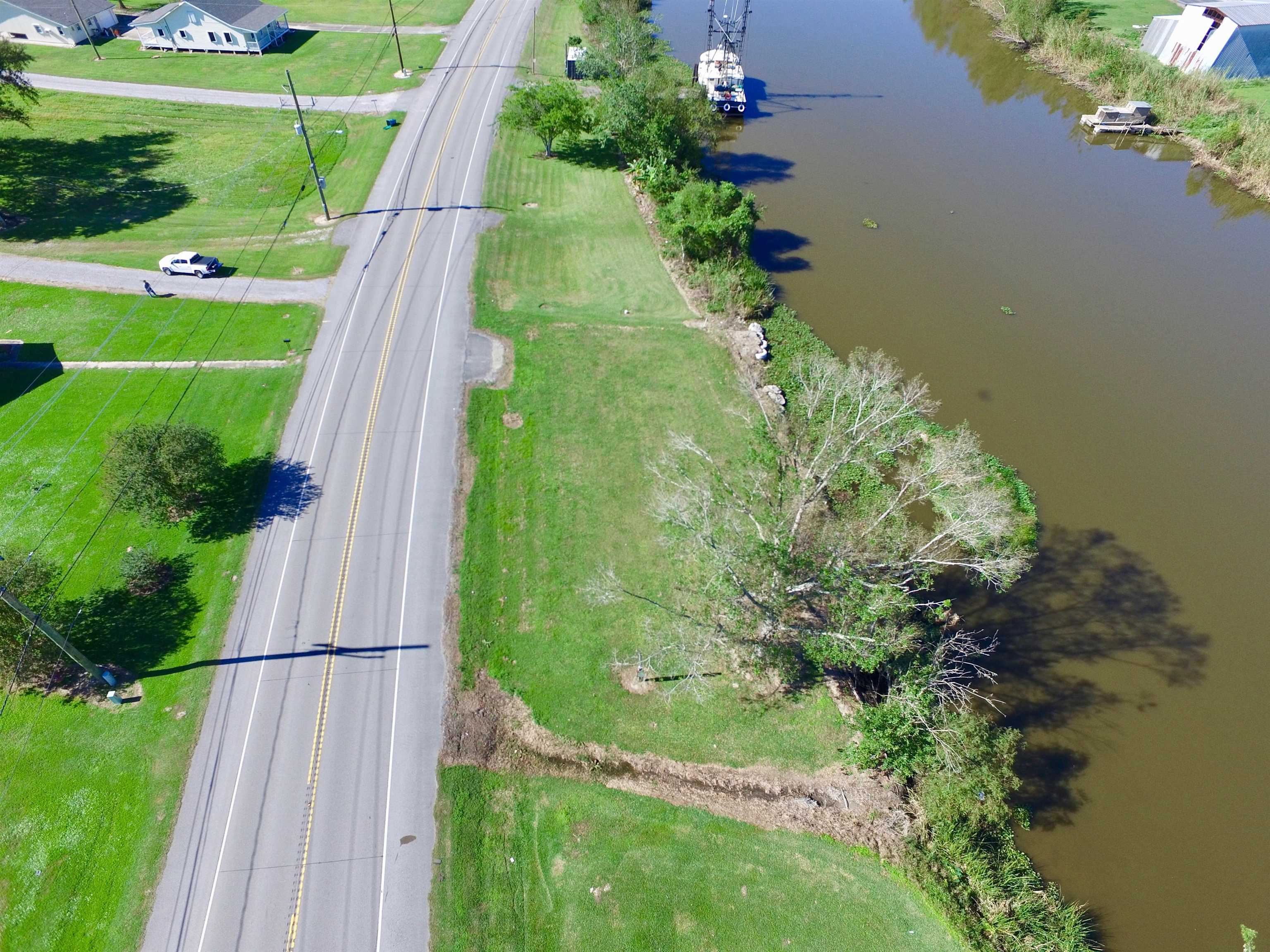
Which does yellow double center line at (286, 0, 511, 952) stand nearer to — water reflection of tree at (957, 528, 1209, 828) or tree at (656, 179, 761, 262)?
tree at (656, 179, 761, 262)

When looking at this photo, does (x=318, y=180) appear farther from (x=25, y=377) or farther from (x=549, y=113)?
(x=25, y=377)

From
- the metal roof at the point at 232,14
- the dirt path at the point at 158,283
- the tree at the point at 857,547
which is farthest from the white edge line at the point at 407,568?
the metal roof at the point at 232,14

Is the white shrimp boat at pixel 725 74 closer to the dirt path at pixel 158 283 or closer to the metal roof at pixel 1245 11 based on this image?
the dirt path at pixel 158 283

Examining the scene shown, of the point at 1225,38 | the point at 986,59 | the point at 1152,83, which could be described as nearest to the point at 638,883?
the point at 1152,83

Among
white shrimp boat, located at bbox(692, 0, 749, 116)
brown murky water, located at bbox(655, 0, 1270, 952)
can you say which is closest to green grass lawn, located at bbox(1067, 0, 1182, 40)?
brown murky water, located at bbox(655, 0, 1270, 952)

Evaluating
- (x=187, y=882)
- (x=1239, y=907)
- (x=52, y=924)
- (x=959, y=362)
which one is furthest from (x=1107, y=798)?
(x=52, y=924)
